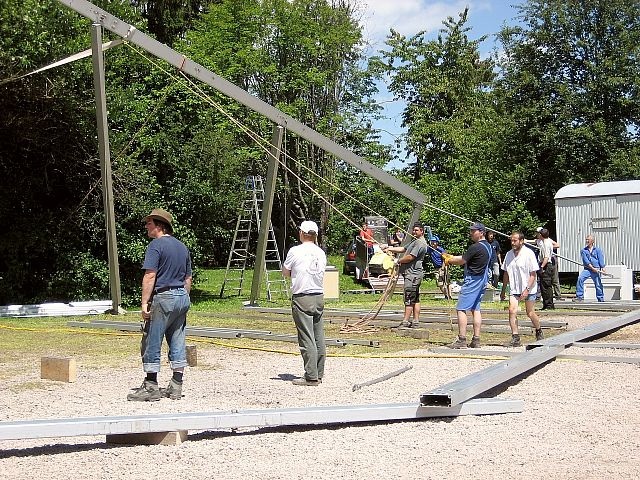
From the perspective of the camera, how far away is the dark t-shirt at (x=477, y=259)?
11875mm

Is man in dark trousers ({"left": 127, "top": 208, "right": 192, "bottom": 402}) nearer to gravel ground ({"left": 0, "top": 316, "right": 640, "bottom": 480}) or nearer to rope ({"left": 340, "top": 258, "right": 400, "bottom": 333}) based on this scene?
gravel ground ({"left": 0, "top": 316, "right": 640, "bottom": 480})

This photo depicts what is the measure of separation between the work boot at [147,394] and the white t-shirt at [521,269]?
615 cm

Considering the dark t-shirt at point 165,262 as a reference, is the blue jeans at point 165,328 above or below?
below

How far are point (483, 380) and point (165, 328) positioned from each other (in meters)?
3.04

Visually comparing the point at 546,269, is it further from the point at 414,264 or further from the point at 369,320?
the point at 414,264

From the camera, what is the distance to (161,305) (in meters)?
8.02

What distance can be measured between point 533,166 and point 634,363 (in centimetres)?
2224

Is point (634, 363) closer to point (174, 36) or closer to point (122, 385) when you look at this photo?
point (122, 385)

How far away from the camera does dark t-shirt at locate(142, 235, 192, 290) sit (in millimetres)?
8062

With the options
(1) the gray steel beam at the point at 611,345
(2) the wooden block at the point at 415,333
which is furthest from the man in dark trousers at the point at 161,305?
(1) the gray steel beam at the point at 611,345

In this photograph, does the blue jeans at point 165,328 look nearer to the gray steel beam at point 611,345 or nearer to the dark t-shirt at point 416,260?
the gray steel beam at point 611,345

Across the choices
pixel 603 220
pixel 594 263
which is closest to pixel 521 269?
pixel 594 263

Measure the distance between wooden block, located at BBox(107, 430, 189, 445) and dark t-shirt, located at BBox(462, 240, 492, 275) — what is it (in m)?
6.44

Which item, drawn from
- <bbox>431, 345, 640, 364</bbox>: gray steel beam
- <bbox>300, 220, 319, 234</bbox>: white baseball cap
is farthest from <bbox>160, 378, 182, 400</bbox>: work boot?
<bbox>431, 345, 640, 364</bbox>: gray steel beam
